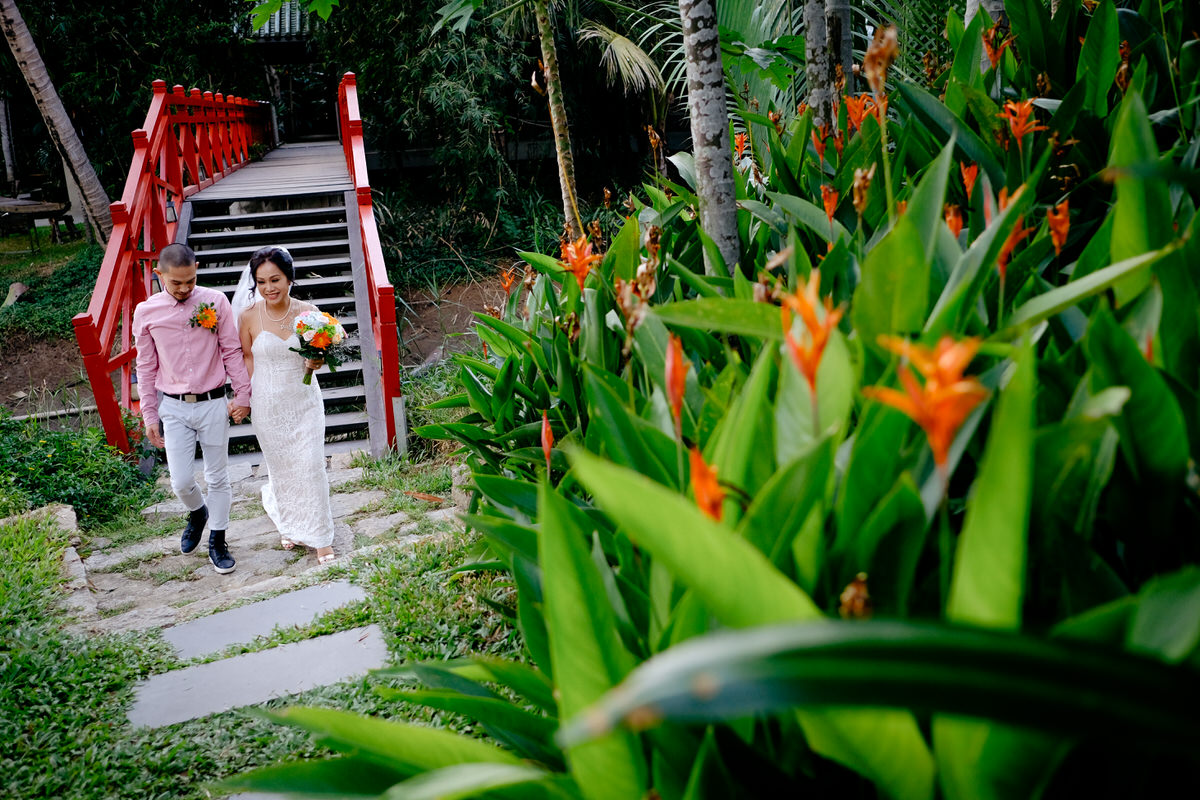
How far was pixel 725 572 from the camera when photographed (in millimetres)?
673

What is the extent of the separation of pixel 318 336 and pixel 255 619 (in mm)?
1541

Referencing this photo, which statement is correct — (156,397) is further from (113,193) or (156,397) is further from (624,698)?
(113,193)

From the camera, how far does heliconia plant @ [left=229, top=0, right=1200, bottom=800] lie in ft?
1.58

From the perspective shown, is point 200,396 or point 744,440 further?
point 200,396

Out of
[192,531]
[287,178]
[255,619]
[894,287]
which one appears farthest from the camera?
[287,178]

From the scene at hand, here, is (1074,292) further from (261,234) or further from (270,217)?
(270,217)

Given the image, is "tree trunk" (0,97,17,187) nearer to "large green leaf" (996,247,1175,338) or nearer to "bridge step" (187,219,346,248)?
"bridge step" (187,219,346,248)

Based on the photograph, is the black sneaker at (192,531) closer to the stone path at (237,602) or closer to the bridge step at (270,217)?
the stone path at (237,602)

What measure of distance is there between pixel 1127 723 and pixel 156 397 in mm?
4668

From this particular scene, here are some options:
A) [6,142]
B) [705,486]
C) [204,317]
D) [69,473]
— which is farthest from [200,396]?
[6,142]

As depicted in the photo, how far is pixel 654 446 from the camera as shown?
1.14 m

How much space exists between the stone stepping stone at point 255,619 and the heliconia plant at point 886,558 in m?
2.04

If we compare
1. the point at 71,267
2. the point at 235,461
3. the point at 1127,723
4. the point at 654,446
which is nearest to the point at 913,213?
the point at 654,446

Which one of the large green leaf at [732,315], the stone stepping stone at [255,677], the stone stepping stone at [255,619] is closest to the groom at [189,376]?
the stone stepping stone at [255,619]
